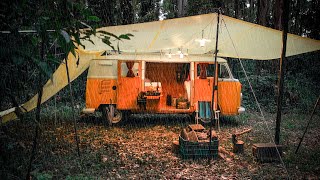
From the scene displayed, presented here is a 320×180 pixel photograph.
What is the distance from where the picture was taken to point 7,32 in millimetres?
2010

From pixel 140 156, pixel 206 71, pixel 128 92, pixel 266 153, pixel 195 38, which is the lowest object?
pixel 140 156

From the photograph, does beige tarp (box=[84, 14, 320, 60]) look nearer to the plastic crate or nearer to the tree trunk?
the plastic crate

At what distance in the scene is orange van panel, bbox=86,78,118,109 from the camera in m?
8.66

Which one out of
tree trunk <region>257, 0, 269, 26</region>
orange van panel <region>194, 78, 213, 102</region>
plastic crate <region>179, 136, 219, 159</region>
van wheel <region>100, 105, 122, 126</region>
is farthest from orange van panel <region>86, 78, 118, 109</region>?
tree trunk <region>257, 0, 269, 26</region>

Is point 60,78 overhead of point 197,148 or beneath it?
overhead

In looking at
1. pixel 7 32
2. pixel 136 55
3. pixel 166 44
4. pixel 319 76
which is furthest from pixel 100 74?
pixel 319 76

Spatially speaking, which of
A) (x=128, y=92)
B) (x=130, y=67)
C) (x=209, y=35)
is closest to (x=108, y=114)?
(x=128, y=92)

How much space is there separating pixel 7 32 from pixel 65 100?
11.8 m

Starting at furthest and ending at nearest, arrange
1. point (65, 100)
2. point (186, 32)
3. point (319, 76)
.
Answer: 1. point (319, 76)
2. point (65, 100)
3. point (186, 32)

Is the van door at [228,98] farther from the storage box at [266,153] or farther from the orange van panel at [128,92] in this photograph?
the storage box at [266,153]

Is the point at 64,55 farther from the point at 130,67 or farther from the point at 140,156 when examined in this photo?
the point at 130,67

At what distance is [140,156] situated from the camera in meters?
6.10

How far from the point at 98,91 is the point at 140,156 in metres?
3.35

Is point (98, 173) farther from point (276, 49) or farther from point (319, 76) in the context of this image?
point (319, 76)
